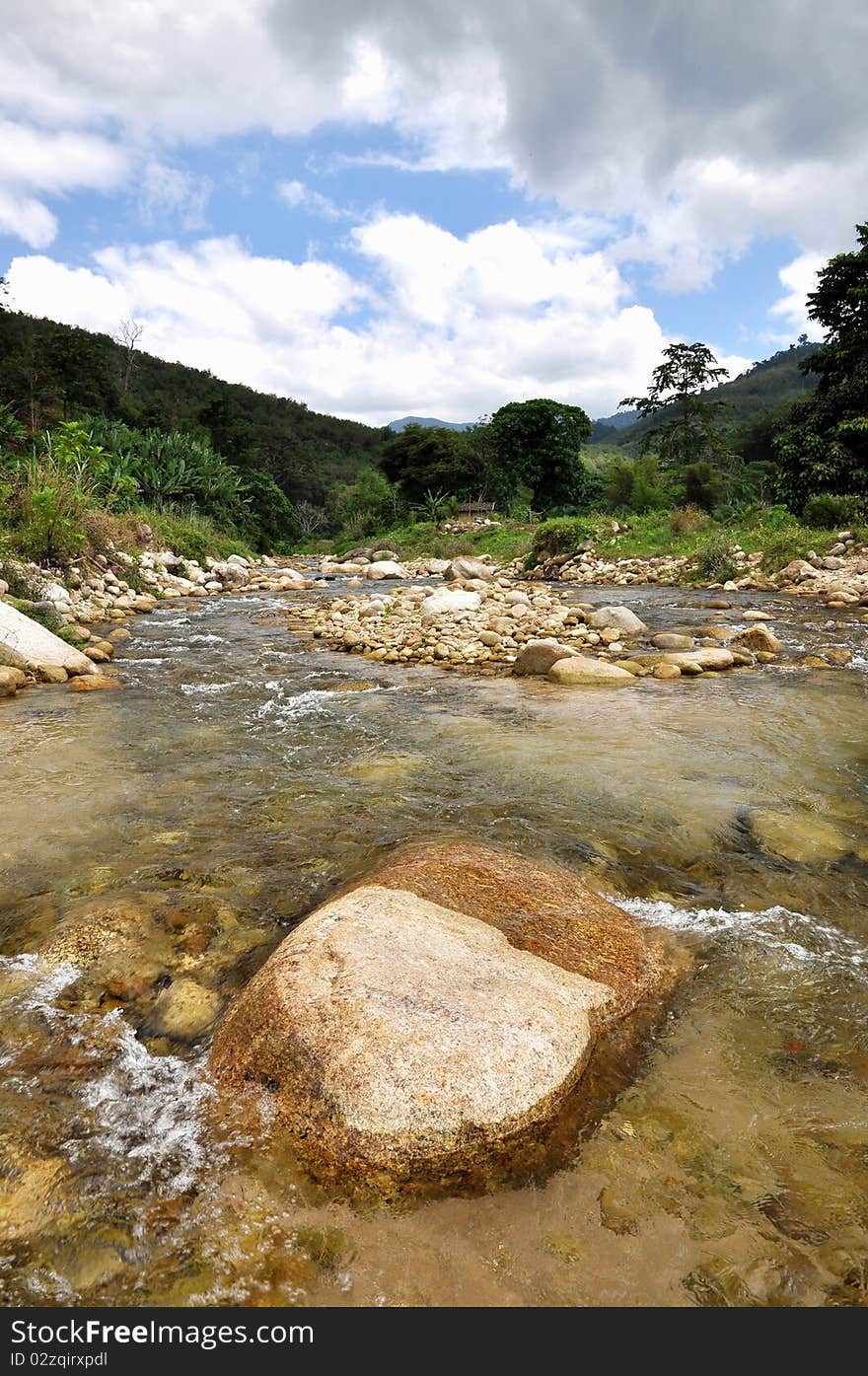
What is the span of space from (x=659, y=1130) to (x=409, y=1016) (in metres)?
0.81

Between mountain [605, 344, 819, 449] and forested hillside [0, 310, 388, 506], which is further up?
mountain [605, 344, 819, 449]

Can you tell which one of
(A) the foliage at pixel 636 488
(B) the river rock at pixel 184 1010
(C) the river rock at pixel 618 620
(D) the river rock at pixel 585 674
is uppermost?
(A) the foliage at pixel 636 488

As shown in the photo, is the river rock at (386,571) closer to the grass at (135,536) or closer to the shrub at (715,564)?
the grass at (135,536)

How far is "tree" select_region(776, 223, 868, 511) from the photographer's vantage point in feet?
66.3

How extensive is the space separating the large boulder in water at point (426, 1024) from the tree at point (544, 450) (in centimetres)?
3716

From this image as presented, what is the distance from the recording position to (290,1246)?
1.61 meters

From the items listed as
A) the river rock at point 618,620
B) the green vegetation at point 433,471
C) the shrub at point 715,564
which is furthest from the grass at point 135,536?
the shrub at point 715,564

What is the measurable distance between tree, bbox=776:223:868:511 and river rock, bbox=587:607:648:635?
13261 mm

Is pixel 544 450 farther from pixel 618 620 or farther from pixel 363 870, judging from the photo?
pixel 363 870

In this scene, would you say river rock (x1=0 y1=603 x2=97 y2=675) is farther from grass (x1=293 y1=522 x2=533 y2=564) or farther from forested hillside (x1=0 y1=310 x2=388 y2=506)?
forested hillside (x1=0 y1=310 x2=388 y2=506)

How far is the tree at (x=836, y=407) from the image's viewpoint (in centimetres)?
2020

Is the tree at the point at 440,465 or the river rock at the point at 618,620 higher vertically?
the tree at the point at 440,465

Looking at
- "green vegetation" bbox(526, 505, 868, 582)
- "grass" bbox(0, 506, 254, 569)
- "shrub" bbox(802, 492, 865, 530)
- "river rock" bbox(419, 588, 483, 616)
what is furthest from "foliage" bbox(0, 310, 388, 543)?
"shrub" bbox(802, 492, 865, 530)

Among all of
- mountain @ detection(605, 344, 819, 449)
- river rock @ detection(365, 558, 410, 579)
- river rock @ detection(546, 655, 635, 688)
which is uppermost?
mountain @ detection(605, 344, 819, 449)
